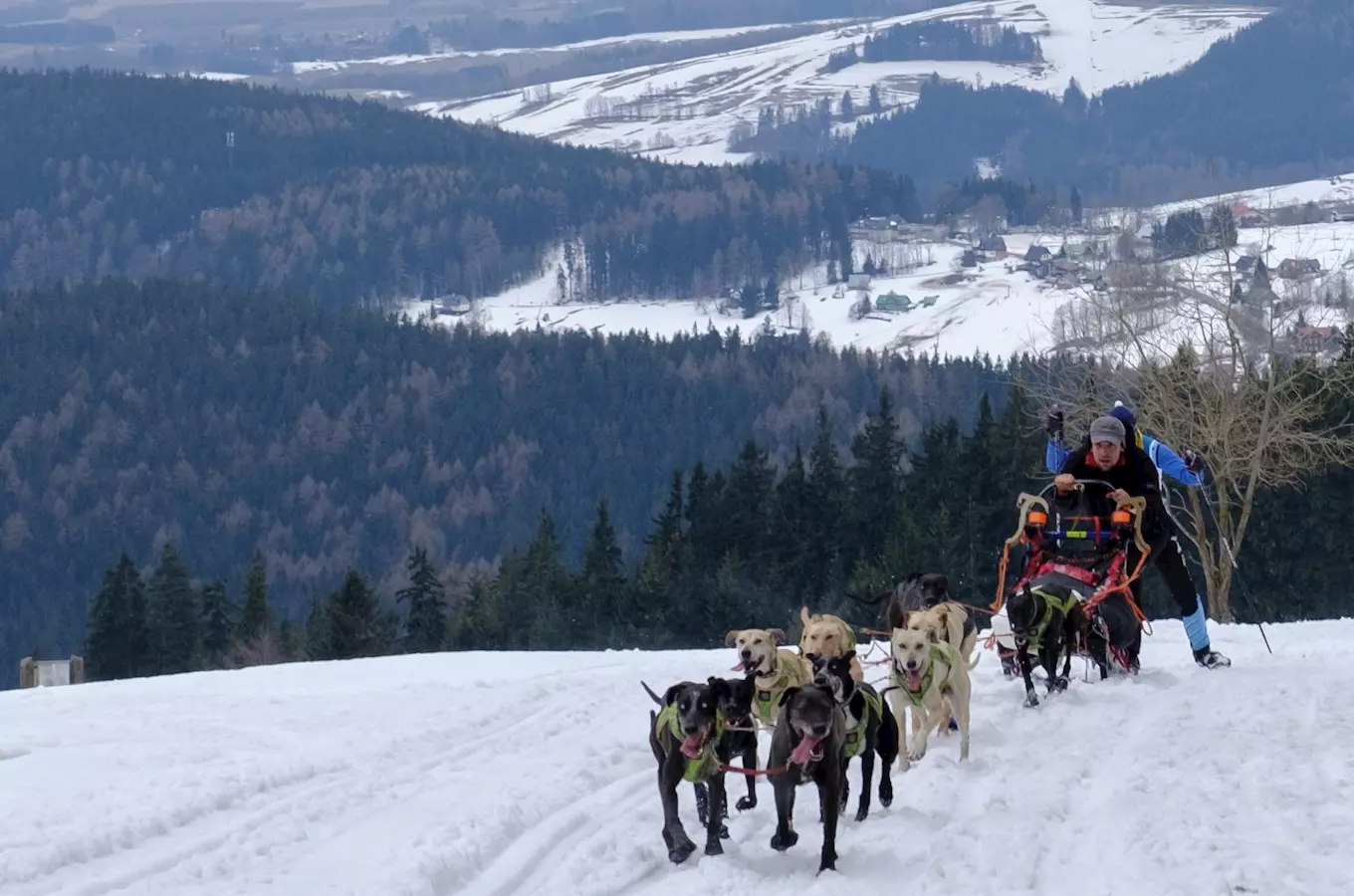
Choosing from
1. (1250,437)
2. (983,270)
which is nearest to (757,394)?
(983,270)

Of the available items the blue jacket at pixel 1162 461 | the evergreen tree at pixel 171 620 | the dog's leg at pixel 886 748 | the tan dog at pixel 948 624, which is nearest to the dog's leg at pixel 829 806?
the dog's leg at pixel 886 748

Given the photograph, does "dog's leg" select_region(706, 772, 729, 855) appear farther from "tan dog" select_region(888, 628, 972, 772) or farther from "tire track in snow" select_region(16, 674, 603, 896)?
"tire track in snow" select_region(16, 674, 603, 896)

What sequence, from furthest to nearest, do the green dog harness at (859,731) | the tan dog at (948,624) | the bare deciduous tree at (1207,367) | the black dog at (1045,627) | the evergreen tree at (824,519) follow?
the evergreen tree at (824,519) < the bare deciduous tree at (1207,367) < the black dog at (1045,627) < the tan dog at (948,624) < the green dog harness at (859,731)

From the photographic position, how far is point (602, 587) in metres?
60.0

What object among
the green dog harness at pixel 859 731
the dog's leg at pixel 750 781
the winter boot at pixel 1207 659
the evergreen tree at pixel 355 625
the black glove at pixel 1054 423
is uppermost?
the black glove at pixel 1054 423

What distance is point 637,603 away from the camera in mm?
58000

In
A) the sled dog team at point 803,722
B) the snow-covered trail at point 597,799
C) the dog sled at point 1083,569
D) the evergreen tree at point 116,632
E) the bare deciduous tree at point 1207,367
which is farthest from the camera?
the evergreen tree at point 116,632

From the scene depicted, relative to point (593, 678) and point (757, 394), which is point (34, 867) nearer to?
point (593, 678)

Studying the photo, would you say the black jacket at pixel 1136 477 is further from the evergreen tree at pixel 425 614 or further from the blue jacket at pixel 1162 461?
the evergreen tree at pixel 425 614

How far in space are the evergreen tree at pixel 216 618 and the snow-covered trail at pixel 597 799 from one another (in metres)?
57.3

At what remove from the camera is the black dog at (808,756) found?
7992mm

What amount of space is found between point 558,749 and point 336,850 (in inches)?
105

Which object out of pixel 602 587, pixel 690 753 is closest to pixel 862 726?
pixel 690 753

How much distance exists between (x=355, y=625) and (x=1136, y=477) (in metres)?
47.2
